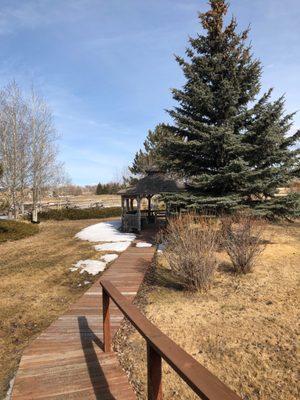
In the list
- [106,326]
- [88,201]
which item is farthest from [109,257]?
[88,201]

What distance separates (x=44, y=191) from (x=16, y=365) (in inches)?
1003

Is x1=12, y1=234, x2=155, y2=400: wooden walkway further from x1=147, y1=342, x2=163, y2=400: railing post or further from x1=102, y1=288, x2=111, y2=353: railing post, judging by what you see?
x1=147, y1=342, x2=163, y2=400: railing post

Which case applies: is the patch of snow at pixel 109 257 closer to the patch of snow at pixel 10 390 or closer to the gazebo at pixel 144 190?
the gazebo at pixel 144 190

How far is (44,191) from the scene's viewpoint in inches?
1146

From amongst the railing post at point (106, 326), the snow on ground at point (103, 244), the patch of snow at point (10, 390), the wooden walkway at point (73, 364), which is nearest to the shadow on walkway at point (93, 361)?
the wooden walkway at point (73, 364)

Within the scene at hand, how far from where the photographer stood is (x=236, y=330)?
217 inches

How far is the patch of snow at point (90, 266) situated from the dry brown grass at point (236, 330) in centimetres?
209

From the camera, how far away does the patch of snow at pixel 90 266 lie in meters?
10.0

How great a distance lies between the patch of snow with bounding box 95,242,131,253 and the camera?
13.0 meters

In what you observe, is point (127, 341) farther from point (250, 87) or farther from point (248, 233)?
point (250, 87)

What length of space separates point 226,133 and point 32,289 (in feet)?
25.6

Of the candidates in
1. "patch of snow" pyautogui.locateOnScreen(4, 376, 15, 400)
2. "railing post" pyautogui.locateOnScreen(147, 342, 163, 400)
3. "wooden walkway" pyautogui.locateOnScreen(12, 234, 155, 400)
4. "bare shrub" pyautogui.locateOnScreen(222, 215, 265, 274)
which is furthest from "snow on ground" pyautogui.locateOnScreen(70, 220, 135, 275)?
"railing post" pyautogui.locateOnScreen(147, 342, 163, 400)

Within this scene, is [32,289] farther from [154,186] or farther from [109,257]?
[154,186]

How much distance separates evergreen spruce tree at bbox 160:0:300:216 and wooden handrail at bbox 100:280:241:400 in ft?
29.3
